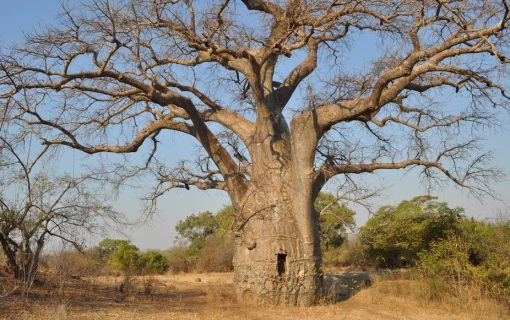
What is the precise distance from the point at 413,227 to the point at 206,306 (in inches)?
165

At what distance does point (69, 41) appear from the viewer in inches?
285

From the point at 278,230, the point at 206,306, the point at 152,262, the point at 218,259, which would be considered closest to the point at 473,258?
the point at 278,230

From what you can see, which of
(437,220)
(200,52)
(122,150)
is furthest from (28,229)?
(437,220)

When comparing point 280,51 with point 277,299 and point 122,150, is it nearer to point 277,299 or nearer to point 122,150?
point 122,150

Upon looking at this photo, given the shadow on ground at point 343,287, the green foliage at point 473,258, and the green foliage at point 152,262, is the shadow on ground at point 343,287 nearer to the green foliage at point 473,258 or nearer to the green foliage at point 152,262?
the green foliage at point 473,258

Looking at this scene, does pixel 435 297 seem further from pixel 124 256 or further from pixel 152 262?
pixel 124 256

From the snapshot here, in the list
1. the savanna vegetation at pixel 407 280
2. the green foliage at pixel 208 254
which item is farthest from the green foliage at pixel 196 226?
the savanna vegetation at pixel 407 280

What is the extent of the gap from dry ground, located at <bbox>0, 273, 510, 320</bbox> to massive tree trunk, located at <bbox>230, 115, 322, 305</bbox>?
12.0 inches

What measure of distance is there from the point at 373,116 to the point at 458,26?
2.08m

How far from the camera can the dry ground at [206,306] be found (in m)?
6.45

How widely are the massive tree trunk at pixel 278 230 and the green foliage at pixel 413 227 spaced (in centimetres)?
165

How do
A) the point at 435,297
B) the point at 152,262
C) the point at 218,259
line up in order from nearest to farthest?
the point at 435,297, the point at 218,259, the point at 152,262

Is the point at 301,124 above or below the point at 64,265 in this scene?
above

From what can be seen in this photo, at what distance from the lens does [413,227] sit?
9633 mm
